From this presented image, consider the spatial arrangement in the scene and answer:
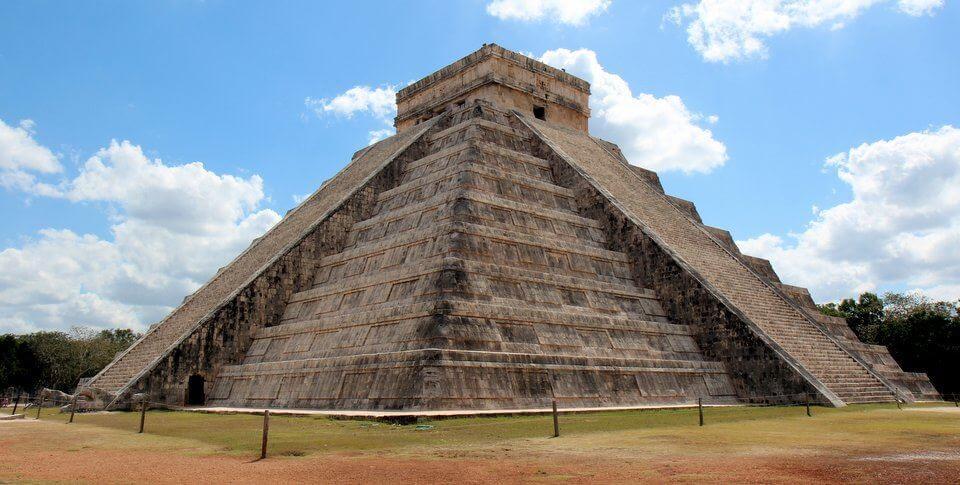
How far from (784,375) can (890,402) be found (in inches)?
142

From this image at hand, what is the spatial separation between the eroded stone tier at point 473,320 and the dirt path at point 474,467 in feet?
17.4

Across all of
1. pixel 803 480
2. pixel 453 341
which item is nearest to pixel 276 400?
pixel 453 341

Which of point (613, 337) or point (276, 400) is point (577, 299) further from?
point (276, 400)

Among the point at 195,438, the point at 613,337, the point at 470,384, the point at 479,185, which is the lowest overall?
the point at 195,438

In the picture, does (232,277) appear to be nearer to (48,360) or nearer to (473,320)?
(473,320)

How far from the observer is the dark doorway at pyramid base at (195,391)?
20109 mm

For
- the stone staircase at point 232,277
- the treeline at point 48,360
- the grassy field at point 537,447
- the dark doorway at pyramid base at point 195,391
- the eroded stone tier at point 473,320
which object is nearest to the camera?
the grassy field at point 537,447

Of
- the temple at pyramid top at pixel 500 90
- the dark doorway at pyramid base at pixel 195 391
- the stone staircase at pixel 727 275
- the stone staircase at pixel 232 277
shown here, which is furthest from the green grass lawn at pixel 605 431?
the temple at pyramid top at pixel 500 90

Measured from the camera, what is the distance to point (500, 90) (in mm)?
32750

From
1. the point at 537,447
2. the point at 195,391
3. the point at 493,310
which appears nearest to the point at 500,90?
the point at 493,310

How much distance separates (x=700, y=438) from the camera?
11023 mm

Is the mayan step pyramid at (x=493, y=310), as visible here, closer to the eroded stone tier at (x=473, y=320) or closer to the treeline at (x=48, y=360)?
the eroded stone tier at (x=473, y=320)

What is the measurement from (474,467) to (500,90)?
26.0 meters

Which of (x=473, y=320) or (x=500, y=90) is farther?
(x=500, y=90)
